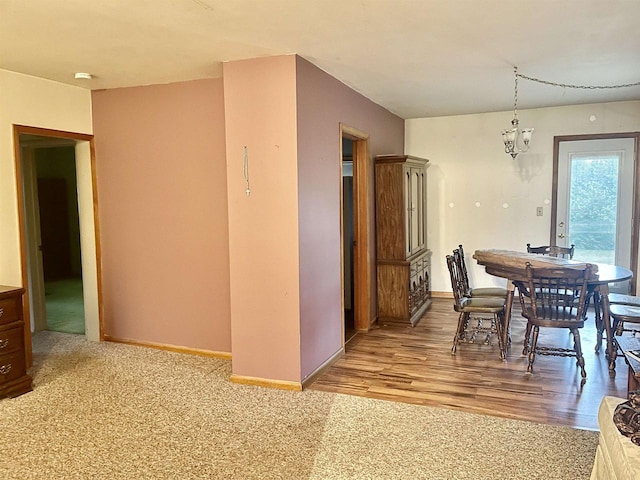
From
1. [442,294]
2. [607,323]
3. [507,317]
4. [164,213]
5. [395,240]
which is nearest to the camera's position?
[607,323]

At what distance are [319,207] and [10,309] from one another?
2414 mm

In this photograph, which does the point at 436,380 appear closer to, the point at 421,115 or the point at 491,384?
the point at 491,384

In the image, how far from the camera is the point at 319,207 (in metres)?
3.91

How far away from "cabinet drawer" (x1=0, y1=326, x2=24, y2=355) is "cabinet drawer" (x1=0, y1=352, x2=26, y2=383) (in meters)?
0.04

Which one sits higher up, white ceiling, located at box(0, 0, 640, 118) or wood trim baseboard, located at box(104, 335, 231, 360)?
white ceiling, located at box(0, 0, 640, 118)

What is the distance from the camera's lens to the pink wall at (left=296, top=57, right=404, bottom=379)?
143 inches

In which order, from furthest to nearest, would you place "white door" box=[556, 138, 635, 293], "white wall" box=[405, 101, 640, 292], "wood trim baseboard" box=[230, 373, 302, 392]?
"white wall" box=[405, 101, 640, 292] → "white door" box=[556, 138, 635, 293] → "wood trim baseboard" box=[230, 373, 302, 392]

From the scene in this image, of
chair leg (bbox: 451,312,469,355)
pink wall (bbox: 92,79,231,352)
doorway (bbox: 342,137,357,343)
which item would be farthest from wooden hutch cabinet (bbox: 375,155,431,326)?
pink wall (bbox: 92,79,231,352)

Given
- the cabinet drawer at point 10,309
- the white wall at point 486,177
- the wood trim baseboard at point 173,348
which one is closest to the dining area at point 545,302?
the white wall at point 486,177

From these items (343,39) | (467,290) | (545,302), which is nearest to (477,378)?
(545,302)

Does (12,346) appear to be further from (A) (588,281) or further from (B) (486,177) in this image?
(B) (486,177)

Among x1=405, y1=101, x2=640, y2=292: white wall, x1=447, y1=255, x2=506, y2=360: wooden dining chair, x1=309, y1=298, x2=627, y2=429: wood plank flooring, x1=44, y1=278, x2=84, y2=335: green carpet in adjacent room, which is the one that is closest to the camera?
x1=309, y1=298, x2=627, y2=429: wood plank flooring

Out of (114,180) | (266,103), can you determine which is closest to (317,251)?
(266,103)

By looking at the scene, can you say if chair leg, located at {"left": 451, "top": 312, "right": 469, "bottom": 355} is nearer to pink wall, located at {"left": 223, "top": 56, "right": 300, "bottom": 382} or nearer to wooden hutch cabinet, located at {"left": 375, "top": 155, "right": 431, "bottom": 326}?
wooden hutch cabinet, located at {"left": 375, "top": 155, "right": 431, "bottom": 326}
